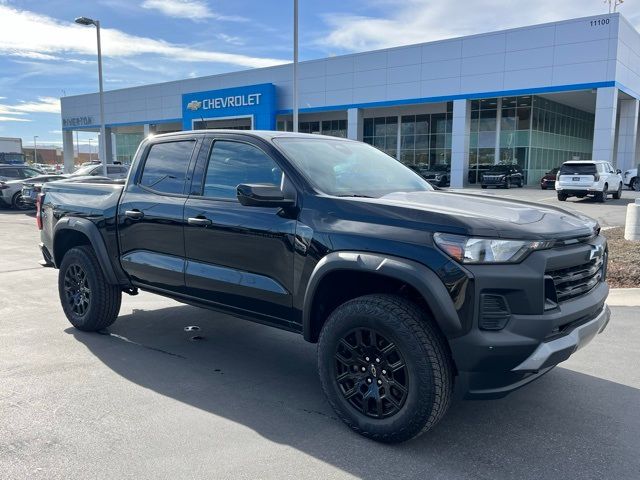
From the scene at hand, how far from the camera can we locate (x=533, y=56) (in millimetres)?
30547

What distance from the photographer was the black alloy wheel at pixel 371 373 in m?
3.26

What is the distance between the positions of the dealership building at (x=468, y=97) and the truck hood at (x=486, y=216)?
95.8 ft

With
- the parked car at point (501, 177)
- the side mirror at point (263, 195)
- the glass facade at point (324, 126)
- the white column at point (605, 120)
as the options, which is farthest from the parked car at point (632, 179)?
the side mirror at point (263, 195)

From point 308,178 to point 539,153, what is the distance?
1477 inches

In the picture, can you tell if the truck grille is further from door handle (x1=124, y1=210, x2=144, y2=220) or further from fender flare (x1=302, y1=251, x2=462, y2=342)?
door handle (x1=124, y1=210, x2=144, y2=220)

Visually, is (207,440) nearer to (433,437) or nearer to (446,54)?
(433,437)

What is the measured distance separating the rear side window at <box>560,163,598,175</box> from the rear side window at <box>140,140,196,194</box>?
67.3ft

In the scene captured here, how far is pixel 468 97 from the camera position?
109ft

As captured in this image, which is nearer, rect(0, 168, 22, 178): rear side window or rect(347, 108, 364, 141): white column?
rect(0, 168, 22, 178): rear side window

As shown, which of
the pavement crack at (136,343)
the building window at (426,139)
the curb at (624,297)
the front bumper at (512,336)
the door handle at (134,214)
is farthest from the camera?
the building window at (426,139)

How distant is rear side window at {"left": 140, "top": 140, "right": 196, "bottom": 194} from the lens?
4.70 metres

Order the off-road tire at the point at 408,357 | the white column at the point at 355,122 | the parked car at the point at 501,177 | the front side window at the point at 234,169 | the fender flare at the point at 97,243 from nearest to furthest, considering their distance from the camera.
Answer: the off-road tire at the point at 408,357
the front side window at the point at 234,169
the fender flare at the point at 97,243
the parked car at the point at 501,177
the white column at the point at 355,122

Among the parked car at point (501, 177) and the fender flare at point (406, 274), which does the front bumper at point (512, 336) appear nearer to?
the fender flare at point (406, 274)

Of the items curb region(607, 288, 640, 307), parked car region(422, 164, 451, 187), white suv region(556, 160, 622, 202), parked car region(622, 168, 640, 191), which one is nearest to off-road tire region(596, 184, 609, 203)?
white suv region(556, 160, 622, 202)
